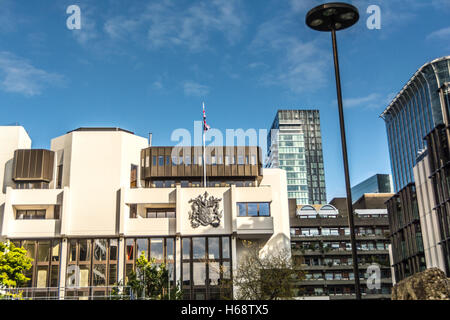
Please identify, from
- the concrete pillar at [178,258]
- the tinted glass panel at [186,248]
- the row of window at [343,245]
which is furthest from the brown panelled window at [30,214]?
the row of window at [343,245]

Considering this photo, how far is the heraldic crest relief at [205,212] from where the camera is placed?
7275 centimetres

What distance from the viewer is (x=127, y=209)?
242ft

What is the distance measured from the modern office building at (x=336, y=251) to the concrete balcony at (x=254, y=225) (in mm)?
43144

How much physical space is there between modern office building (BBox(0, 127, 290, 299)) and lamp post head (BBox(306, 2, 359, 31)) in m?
56.3

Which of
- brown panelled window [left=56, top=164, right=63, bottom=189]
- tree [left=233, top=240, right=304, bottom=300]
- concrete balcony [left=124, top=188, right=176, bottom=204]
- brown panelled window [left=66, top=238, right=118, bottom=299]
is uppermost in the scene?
brown panelled window [left=56, top=164, right=63, bottom=189]

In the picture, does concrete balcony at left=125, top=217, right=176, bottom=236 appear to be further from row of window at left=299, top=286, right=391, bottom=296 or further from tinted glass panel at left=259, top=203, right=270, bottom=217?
row of window at left=299, top=286, right=391, bottom=296

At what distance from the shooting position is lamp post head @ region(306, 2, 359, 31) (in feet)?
50.0

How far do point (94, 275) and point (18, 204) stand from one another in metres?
15.1

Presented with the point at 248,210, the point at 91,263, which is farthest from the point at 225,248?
the point at 91,263

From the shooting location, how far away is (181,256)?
71250 millimetres

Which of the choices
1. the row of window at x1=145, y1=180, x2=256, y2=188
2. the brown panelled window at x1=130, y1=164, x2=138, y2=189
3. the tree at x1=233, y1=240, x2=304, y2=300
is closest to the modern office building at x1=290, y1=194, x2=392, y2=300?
the row of window at x1=145, y1=180, x2=256, y2=188

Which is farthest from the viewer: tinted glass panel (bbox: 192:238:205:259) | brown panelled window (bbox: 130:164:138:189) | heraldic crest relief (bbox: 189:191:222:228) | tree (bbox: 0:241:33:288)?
brown panelled window (bbox: 130:164:138:189)

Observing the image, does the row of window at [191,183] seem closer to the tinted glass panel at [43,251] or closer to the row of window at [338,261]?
the tinted glass panel at [43,251]
